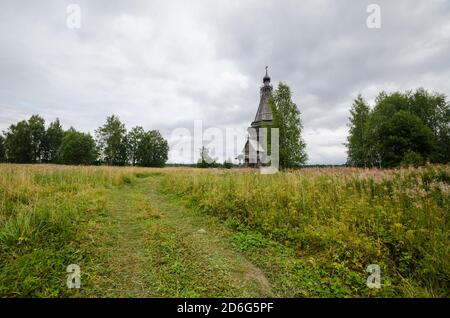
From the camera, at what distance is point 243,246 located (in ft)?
13.4

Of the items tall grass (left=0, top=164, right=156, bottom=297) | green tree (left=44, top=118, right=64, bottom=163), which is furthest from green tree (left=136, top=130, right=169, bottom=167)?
tall grass (left=0, top=164, right=156, bottom=297)

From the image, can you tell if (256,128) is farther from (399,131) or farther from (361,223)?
(361,223)

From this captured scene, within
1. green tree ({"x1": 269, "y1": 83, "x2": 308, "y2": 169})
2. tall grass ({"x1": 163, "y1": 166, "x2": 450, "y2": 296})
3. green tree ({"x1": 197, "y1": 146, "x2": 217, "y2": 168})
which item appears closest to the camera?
tall grass ({"x1": 163, "y1": 166, "x2": 450, "y2": 296})

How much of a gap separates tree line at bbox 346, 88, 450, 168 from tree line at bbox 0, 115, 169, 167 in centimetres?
4692

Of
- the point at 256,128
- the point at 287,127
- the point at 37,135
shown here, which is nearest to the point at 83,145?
the point at 37,135

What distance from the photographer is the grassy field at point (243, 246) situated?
9.02 feet

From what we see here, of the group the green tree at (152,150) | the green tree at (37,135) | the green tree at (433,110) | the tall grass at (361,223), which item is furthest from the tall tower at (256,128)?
the green tree at (37,135)

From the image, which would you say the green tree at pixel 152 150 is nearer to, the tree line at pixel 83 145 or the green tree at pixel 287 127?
the tree line at pixel 83 145

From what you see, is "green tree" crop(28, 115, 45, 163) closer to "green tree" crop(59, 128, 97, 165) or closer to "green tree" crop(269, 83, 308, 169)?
"green tree" crop(59, 128, 97, 165)

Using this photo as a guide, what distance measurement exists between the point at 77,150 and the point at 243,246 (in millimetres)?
51343

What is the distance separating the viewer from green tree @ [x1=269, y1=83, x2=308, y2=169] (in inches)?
755

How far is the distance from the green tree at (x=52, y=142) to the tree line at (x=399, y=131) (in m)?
70.5
